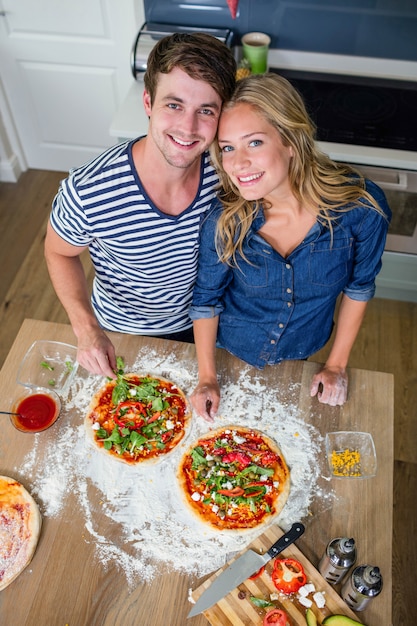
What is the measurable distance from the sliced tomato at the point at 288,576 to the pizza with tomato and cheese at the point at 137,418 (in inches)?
15.1

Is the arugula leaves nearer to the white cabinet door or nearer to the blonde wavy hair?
the blonde wavy hair

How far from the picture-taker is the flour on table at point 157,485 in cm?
123

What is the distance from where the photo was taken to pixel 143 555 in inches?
48.1

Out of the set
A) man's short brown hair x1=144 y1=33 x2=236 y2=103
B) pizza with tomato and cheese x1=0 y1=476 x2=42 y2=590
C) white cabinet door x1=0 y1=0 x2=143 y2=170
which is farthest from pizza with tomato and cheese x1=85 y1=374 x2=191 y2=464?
white cabinet door x1=0 y1=0 x2=143 y2=170

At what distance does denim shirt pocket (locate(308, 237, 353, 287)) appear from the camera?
1447 mm

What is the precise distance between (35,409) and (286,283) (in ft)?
2.45

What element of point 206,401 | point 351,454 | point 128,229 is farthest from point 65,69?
point 351,454

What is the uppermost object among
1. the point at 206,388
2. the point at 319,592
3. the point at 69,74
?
the point at 69,74

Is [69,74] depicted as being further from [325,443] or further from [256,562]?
[256,562]

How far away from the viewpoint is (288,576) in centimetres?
118

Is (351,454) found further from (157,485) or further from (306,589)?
(157,485)

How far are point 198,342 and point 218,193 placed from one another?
1.36 feet

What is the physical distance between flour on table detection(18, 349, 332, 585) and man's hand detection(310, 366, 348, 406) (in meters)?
0.06

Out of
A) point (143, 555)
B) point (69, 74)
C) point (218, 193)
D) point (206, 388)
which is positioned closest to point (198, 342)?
point (206, 388)
